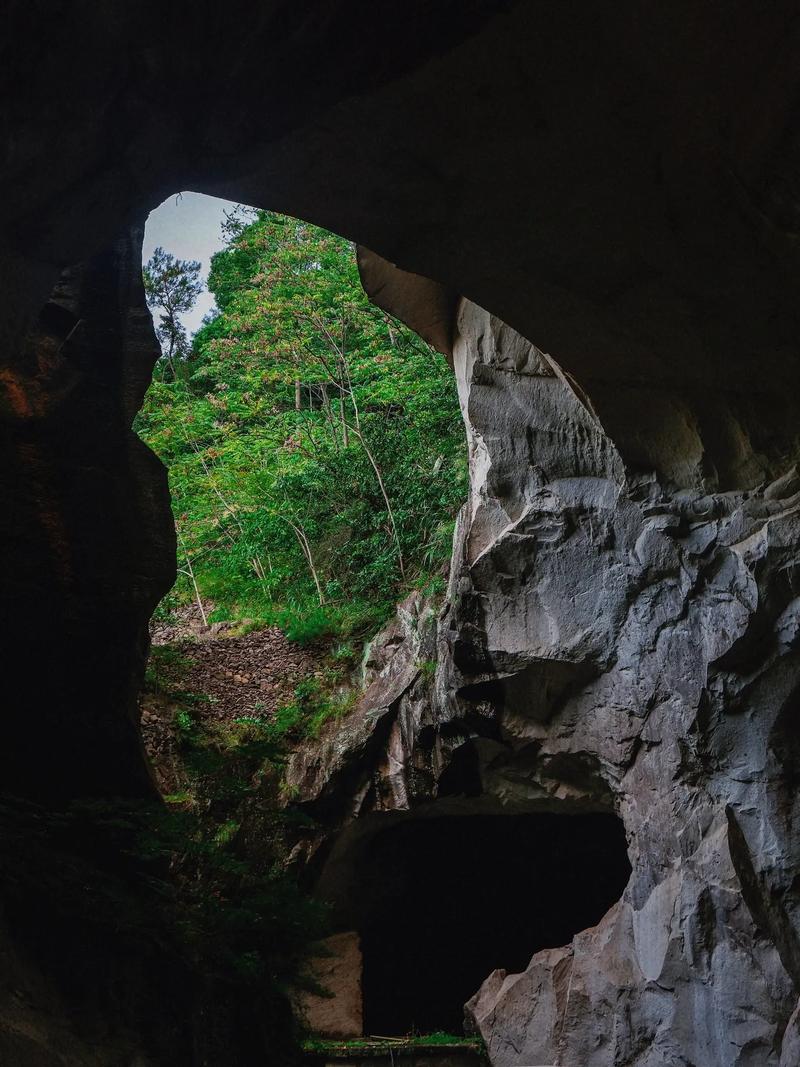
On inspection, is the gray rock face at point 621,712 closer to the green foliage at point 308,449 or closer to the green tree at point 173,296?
the green foliage at point 308,449

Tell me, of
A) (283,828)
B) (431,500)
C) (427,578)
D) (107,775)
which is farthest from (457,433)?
(107,775)

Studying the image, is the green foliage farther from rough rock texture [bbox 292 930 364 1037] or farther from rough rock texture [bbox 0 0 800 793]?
rough rock texture [bbox 0 0 800 793]

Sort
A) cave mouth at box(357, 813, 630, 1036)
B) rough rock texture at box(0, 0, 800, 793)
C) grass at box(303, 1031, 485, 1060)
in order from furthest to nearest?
cave mouth at box(357, 813, 630, 1036), grass at box(303, 1031, 485, 1060), rough rock texture at box(0, 0, 800, 793)

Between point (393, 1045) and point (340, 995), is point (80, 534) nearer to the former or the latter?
point (393, 1045)

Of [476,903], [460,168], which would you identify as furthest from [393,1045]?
[460,168]

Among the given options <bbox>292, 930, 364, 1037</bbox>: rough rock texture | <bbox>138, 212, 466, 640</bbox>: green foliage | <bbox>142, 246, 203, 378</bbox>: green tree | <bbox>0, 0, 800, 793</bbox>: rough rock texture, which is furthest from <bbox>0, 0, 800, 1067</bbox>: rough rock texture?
<bbox>142, 246, 203, 378</bbox>: green tree

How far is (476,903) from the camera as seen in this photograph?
11.1m

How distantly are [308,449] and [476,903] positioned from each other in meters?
7.09

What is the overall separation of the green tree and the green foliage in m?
2.97

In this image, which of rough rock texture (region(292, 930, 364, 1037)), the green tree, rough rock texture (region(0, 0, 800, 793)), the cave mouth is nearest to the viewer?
rough rock texture (region(0, 0, 800, 793))

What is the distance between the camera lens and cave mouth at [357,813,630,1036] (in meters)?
10.6

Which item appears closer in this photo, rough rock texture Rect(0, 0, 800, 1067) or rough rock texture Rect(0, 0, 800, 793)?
rough rock texture Rect(0, 0, 800, 793)

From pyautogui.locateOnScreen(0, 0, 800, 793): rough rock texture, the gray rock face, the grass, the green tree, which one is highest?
the green tree

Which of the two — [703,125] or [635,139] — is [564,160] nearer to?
[635,139]
